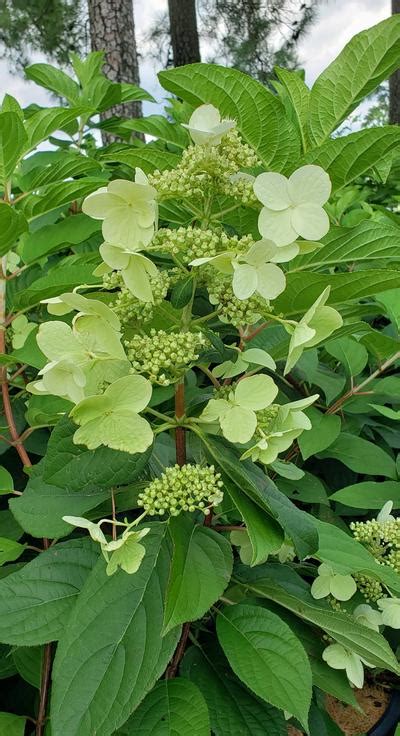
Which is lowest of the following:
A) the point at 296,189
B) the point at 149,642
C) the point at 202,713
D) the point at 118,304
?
the point at 202,713

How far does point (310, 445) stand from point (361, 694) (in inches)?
32.9

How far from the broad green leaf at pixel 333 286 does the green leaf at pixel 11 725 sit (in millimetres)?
880

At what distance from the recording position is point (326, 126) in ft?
3.91

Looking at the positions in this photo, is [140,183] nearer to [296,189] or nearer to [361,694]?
[296,189]

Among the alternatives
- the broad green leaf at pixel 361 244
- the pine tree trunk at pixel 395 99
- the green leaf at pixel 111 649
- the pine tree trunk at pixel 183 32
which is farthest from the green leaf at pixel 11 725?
the pine tree trunk at pixel 183 32

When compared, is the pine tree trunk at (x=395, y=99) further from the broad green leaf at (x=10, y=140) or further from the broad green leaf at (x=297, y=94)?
the broad green leaf at (x=10, y=140)

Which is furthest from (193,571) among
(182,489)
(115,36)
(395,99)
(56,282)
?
(395,99)

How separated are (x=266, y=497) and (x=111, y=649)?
31 centimetres

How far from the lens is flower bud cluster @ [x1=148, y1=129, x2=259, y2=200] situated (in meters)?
0.91

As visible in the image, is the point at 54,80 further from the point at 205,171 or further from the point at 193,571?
the point at 193,571

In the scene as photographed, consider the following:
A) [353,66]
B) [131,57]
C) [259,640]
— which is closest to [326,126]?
[353,66]

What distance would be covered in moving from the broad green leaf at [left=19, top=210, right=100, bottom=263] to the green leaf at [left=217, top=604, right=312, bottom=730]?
32.9 inches

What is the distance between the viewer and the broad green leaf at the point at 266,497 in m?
0.91

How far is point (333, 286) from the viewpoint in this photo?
38.5 inches
